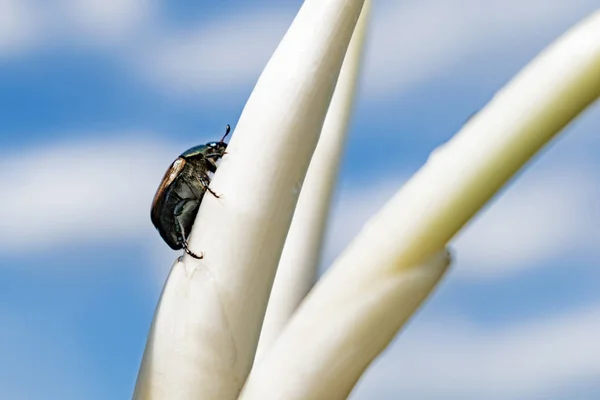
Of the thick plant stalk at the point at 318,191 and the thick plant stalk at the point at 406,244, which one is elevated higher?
the thick plant stalk at the point at 318,191

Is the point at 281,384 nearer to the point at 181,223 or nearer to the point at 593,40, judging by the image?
the point at 181,223

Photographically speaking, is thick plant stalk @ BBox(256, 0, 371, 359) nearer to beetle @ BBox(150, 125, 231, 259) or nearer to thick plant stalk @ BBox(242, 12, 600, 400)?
beetle @ BBox(150, 125, 231, 259)

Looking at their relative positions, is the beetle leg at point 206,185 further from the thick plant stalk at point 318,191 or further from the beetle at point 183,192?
the thick plant stalk at point 318,191

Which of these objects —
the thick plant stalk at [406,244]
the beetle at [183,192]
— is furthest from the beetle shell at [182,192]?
the thick plant stalk at [406,244]

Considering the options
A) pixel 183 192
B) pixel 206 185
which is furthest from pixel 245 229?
pixel 183 192

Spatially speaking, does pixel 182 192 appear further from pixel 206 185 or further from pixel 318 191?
pixel 318 191

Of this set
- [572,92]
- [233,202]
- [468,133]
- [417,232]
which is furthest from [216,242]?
[572,92]
